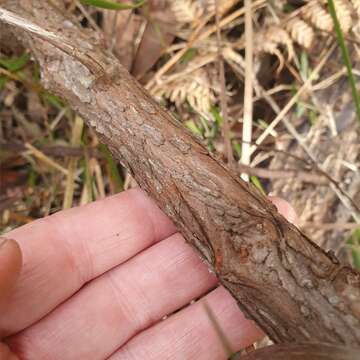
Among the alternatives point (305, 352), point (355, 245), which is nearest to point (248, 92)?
point (355, 245)

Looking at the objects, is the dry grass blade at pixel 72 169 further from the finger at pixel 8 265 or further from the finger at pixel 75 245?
the finger at pixel 8 265

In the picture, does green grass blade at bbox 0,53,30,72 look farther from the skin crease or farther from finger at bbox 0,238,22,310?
finger at bbox 0,238,22,310

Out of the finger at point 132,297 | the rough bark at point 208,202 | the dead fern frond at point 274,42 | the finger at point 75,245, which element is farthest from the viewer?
the dead fern frond at point 274,42

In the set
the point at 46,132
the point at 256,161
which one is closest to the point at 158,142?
the point at 256,161

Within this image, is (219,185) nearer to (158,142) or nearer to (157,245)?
(158,142)

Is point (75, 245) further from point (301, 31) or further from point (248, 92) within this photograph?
point (301, 31)

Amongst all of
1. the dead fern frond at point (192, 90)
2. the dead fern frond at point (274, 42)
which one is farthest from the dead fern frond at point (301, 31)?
the dead fern frond at point (192, 90)

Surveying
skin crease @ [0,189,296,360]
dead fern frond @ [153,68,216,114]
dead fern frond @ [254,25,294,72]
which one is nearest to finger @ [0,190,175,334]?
skin crease @ [0,189,296,360]
